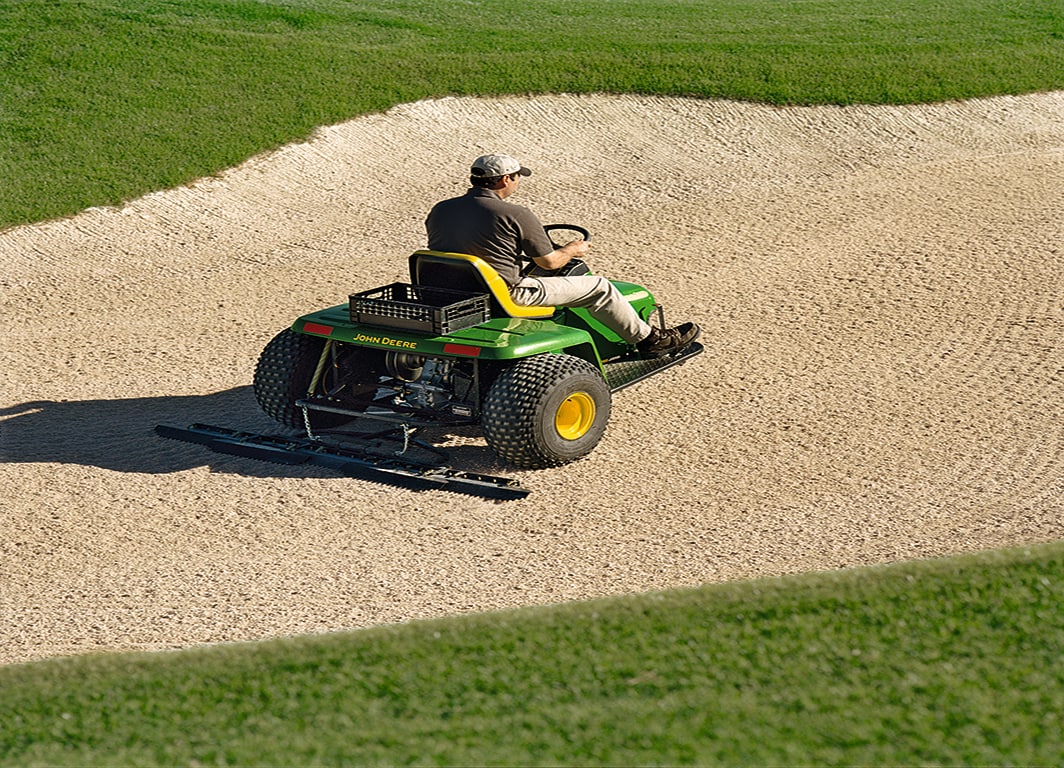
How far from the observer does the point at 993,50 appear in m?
20.1

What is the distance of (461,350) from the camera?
8.58 metres

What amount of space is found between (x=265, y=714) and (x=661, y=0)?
64.3 ft

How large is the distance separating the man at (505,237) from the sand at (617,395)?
41.1 inches

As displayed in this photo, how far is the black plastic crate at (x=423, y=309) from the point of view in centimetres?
867

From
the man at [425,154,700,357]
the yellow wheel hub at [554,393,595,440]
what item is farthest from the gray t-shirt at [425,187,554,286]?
the yellow wheel hub at [554,393,595,440]

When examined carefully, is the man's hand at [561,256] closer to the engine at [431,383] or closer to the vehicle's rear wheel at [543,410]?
the vehicle's rear wheel at [543,410]

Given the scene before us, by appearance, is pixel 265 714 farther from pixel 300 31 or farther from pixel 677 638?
pixel 300 31

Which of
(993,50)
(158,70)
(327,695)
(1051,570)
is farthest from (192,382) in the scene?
(993,50)

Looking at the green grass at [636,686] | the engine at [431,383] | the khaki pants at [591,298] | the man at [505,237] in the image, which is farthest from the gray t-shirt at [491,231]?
the green grass at [636,686]

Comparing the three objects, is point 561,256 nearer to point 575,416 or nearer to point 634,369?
point 575,416

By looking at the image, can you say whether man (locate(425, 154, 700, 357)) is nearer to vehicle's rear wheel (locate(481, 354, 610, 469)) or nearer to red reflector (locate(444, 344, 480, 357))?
vehicle's rear wheel (locate(481, 354, 610, 469))

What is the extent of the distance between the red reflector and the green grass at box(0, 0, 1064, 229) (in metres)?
7.67

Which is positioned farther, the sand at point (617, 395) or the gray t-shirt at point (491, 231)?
the gray t-shirt at point (491, 231)

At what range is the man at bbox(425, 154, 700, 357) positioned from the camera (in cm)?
898
